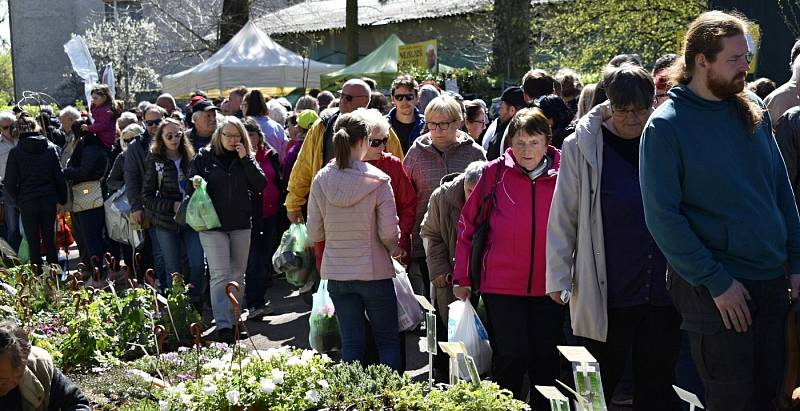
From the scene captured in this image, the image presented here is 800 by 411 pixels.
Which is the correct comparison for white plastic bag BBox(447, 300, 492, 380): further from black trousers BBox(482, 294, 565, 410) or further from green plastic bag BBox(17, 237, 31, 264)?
green plastic bag BBox(17, 237, 31, 264)

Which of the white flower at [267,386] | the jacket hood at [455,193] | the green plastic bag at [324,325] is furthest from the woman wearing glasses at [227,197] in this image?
the white flower at [267,386]

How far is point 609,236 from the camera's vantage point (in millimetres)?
4902

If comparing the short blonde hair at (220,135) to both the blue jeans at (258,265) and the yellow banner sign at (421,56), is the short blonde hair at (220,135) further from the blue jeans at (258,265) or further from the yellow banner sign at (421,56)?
the yellow banner sign at (421,56)

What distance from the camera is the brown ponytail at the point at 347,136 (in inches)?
246

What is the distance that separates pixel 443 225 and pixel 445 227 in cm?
2

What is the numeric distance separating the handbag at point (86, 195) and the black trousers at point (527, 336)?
7.66 meters

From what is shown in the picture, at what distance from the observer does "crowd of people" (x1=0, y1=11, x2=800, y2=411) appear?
402 cm

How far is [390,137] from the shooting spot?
7797mm

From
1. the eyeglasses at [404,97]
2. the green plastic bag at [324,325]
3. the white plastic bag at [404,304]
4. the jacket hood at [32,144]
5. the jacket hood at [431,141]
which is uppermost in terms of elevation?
the eyeglasses at [404,97]

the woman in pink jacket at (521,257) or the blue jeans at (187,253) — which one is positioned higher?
the woman in pink jacket at (521,257)

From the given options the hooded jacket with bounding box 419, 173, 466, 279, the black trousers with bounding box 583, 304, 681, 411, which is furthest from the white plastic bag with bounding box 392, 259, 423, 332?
the black trousers with bounding box 583, 304, 681, 411

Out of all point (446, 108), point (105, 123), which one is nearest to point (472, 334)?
point (446, 108)

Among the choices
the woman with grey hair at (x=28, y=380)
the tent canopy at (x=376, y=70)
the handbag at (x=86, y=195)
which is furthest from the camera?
the tent canopy at (x=376, y=70)

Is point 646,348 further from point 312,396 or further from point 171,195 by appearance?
point 171,195
